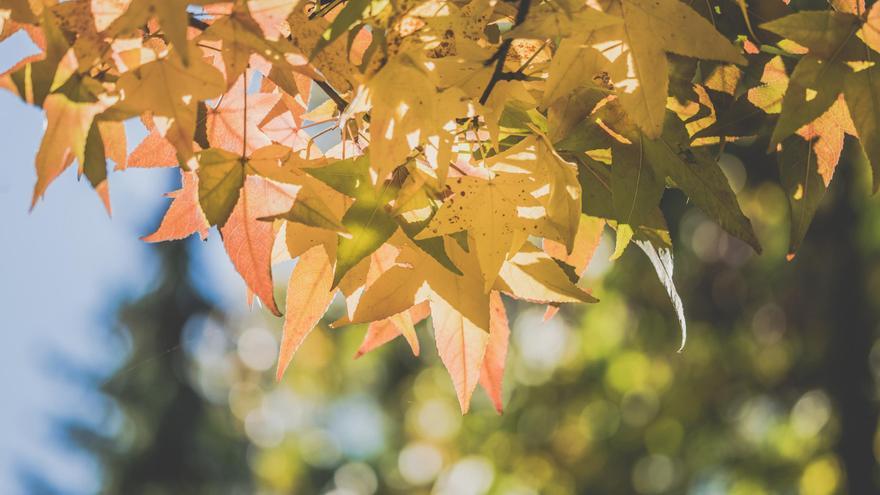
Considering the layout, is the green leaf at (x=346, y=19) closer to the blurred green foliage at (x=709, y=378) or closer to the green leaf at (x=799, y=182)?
the green leaf at (x=799, y=182)

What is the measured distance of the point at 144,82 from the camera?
1.49 ft

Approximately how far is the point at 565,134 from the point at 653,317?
376 cm

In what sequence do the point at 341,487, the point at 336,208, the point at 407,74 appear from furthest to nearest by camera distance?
the point at 341,487 < the point at 336,208 < the point at 407,74

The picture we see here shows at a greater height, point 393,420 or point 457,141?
point 457,141

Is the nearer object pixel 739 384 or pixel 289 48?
pixel 289 48

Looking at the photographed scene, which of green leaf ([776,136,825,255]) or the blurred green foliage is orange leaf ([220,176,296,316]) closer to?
green leaf ([776,136,825,255])

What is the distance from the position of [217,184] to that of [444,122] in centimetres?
13

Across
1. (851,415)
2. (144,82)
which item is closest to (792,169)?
(144,82)

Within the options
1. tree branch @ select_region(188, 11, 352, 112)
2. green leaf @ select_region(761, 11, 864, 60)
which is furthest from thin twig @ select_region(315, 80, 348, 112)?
green leaf @ select_region(761, 11, 864, 60)

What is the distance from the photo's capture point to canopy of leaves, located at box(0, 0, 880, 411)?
449mm

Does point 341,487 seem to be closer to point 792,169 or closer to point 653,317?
point 653,317

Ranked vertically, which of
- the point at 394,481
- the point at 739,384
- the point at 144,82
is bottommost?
the point at 394,481

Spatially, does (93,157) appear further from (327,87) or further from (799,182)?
(799,182)

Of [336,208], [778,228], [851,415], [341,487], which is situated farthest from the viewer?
[341,487]
